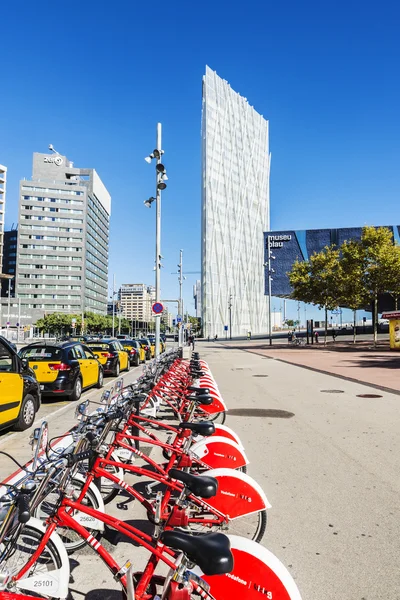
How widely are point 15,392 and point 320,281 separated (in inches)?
1461

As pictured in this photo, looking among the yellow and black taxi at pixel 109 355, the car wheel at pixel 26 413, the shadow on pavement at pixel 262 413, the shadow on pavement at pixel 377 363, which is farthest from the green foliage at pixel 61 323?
the car wheel at pixel 26 413

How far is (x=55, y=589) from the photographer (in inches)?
106

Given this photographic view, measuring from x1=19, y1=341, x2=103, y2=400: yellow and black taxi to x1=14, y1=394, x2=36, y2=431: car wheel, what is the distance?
271cm

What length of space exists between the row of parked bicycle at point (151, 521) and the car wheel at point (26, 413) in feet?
13.3

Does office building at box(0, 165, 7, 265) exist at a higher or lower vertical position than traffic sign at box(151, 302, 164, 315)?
higher

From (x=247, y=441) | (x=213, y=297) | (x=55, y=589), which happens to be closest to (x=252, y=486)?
(x=55, y=589)

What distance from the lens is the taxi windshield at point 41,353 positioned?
1159 centimetres

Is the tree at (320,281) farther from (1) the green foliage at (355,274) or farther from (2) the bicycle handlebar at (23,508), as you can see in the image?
(2) the bicycle handlebar at (23,508)

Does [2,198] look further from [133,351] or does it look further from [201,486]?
[201,486]

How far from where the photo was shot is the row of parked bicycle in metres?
2.07

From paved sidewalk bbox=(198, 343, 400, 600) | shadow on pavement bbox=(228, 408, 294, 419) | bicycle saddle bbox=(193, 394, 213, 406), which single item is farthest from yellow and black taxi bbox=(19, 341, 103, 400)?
bicycle saddle bbox=(193, 394, 213, 406)

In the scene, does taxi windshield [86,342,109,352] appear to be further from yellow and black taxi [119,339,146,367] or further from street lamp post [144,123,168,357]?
yellow and black taxi [119,339,146,367]

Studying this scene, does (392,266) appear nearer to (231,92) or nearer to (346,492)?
(346,492)

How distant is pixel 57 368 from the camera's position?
37.5ft
